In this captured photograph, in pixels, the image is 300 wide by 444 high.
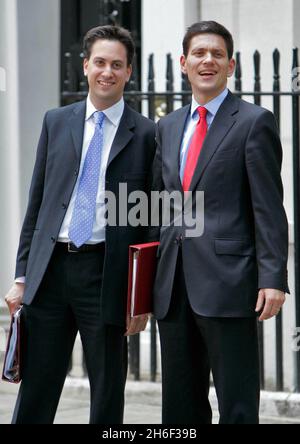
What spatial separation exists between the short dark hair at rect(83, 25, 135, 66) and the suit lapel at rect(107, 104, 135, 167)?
245mm

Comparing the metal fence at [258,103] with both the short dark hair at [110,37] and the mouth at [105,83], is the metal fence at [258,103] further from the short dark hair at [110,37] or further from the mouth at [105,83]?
the mouth at [105,83]

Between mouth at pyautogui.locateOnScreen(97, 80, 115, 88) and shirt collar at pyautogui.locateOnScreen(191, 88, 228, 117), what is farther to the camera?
mouth at pyautogui.locateOnScreen(97, 80, 115, 88)

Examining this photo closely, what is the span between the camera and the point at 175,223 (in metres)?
4.53

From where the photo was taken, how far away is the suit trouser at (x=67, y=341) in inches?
183

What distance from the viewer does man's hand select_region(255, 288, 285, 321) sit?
4289 millimetres

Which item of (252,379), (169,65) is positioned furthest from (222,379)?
(169,65)

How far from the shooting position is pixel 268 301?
14.1 feet

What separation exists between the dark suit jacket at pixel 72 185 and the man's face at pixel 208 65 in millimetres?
431

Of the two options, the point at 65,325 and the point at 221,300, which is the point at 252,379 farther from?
the point at 65,325

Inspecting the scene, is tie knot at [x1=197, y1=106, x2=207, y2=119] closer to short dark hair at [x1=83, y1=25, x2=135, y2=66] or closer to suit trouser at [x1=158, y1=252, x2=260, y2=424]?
short dark hair at [x1=83, y1=25, x2=135, y2=66]

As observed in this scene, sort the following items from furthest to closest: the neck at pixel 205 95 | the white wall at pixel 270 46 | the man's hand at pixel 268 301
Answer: the white wall at pixel 270 46 < the neck at pixel 205 95 < the man's hand at pixel 268 301

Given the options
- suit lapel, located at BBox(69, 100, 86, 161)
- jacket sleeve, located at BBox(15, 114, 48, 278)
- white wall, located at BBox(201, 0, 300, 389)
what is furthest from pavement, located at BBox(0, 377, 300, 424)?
suit lapel, located at BBox(69, 100, 86, 161)

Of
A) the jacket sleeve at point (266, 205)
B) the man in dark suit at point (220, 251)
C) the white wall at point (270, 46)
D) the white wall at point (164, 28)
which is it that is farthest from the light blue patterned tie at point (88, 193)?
the white wall at point (164, 28)

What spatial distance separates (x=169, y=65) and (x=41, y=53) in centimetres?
188
